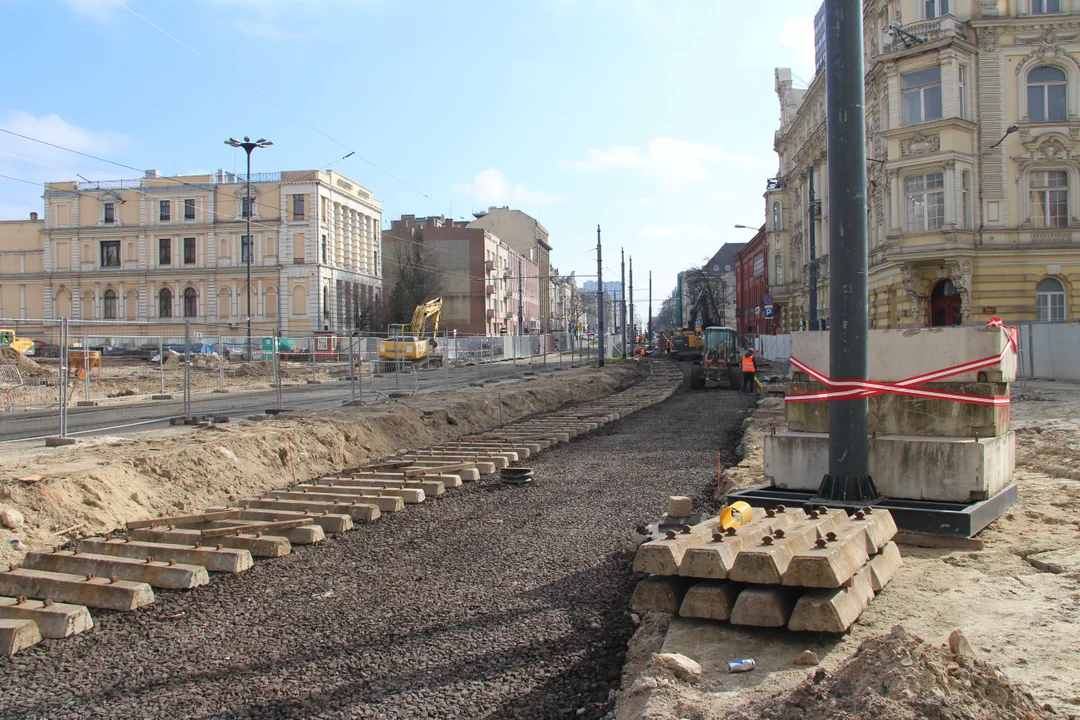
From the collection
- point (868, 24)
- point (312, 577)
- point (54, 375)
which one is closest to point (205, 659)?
point (312, 577)

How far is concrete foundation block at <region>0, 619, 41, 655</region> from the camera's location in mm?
4953

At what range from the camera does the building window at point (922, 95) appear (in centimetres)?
3047

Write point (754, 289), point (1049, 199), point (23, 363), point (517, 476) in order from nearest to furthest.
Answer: point (517, 476) → point (23, 363) → point (1049, 199) → point (754, 289)

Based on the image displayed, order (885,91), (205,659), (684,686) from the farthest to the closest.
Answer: (885,91) → (205,659) → (684,686)

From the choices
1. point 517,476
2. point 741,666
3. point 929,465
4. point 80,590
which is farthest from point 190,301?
point 741,666

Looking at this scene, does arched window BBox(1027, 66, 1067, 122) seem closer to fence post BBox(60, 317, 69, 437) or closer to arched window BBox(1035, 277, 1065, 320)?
arched window BBox(1035, 277, 1065, 320)

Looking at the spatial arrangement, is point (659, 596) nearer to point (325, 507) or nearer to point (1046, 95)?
point (325, 507)

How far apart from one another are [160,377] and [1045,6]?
1281 inches

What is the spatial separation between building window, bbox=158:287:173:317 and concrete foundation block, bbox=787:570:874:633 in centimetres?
7161

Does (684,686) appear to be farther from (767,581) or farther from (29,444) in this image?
(29,444)

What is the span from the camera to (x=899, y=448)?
6867mm

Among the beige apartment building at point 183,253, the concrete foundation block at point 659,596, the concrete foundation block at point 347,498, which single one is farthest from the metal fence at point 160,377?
the beige apartment building at point 183,253

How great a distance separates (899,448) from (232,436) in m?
9.30

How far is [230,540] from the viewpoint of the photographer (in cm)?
730
